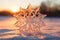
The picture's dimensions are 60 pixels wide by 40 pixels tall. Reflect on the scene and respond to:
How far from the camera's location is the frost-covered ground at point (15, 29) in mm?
1179

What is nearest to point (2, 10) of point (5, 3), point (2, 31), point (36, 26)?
point (5, 3)

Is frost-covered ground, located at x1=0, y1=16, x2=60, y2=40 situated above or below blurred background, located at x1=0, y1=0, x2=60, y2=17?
below

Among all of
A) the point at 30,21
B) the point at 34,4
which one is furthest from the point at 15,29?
the point at 34,4

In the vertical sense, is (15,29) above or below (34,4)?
below

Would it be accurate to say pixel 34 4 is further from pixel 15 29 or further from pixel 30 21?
pixel 15 29

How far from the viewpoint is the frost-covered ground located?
1.18m

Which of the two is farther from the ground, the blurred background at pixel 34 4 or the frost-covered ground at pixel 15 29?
the blurred background at pixel 34 4

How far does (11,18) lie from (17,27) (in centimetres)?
9

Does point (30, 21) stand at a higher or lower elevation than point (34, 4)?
lower

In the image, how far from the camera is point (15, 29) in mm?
1192

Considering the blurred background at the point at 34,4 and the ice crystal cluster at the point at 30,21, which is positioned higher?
the blurred background at the point at 34,4

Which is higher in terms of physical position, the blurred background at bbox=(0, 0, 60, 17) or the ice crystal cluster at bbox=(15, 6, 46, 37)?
the blurred background at bbox=(0, 0, 60, 17)

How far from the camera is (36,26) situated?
3.99ft

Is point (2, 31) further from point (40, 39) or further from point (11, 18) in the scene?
point (40, 39)
